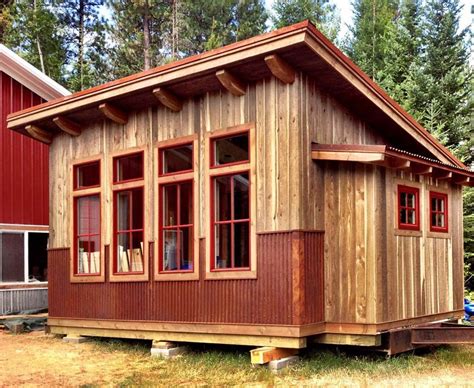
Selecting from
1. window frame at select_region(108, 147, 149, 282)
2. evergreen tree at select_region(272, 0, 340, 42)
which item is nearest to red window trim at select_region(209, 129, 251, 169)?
window frame at select_region(108, 147, 149, 282)

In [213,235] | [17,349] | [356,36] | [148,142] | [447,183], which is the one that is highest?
[356,36]

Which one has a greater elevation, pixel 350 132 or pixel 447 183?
pixel 350 132

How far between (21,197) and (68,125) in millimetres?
4917

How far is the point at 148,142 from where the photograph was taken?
10.3 m

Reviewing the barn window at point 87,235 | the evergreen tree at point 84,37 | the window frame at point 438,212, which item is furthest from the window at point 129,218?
the evergreen tree at point 84,37

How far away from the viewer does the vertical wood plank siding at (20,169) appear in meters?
15.3

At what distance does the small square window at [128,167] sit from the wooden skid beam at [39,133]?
189 centimetres

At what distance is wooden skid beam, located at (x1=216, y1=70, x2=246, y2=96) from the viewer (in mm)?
8734

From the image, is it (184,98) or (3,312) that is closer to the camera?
(184,98)

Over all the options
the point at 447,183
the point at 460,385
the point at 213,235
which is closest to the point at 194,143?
the point at 213,235

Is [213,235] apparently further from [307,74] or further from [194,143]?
[307,74]

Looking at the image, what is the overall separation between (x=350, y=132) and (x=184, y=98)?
246cm

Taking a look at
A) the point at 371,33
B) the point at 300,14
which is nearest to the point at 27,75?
the point at 300,14

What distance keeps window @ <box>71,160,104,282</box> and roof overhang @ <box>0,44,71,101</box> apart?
514 cm
